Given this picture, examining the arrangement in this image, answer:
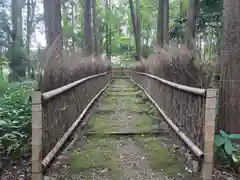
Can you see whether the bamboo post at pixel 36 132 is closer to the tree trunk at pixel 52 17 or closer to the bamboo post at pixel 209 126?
the bamboo post at pixel 209 126

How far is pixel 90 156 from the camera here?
264 cm

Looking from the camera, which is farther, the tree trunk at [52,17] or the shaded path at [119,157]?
the tree trunk at [52,17]

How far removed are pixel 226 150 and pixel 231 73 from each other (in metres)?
0.79

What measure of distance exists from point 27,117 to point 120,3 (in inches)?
906

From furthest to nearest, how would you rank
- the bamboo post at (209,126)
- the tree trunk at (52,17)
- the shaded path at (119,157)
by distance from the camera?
the tree trunk at (52,17) → the shaded path at (119,157) → the bamboo post at (209,126)

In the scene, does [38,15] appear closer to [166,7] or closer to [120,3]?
[120,3]

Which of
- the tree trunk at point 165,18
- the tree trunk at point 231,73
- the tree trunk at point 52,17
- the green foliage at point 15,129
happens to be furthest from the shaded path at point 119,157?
the tree trunk at point 165,18

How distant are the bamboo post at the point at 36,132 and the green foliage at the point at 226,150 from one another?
5.11 ft

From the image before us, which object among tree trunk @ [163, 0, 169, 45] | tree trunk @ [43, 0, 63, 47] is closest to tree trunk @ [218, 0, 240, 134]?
tree trunk @ [43, 0, 63, 47]

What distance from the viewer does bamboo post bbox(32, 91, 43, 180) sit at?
183cm

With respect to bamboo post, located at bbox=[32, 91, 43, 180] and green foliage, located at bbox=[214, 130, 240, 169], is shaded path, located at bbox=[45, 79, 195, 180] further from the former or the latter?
green foliage, located at bbox=[214, 130, 240, 169]

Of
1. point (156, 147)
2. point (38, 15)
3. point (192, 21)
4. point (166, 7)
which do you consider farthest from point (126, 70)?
point (156, 147)

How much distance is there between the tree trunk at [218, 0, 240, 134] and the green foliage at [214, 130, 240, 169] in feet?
0.75

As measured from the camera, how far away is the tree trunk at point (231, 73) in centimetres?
255
